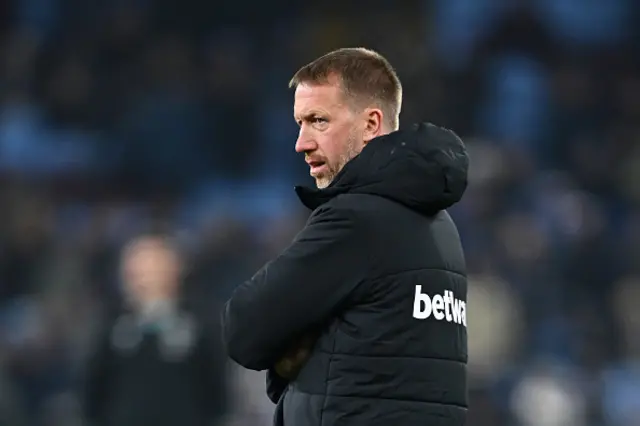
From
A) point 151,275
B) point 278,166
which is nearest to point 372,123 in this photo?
point 151,275

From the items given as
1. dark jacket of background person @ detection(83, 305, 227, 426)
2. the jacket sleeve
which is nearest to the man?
the jacket sleeve

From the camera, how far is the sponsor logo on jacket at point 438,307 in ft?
7.32

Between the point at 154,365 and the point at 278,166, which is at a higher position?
the point at 278,166

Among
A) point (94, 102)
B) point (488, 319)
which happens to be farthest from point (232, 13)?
point (488, 319)

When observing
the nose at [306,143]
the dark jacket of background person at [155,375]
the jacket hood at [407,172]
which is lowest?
the dark jacket of background person at [155,375]

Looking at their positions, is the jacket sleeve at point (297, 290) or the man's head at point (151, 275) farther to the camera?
the man's head at point (151, 275)

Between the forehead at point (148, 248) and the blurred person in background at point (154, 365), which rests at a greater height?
the forehead at point (148, 248)

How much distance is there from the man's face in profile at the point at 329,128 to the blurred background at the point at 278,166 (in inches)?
121

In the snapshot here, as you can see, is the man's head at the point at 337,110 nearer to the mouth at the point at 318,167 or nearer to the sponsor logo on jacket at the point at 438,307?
the mouth at the point at 318,167

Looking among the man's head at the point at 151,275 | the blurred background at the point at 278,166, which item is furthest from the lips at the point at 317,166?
the blurred background at the point at 278,166

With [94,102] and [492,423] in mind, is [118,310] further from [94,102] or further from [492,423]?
[94,102]

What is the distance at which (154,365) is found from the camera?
4.58 meters

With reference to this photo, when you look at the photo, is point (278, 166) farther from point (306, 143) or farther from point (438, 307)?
point (438, 307)

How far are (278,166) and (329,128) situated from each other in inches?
177
